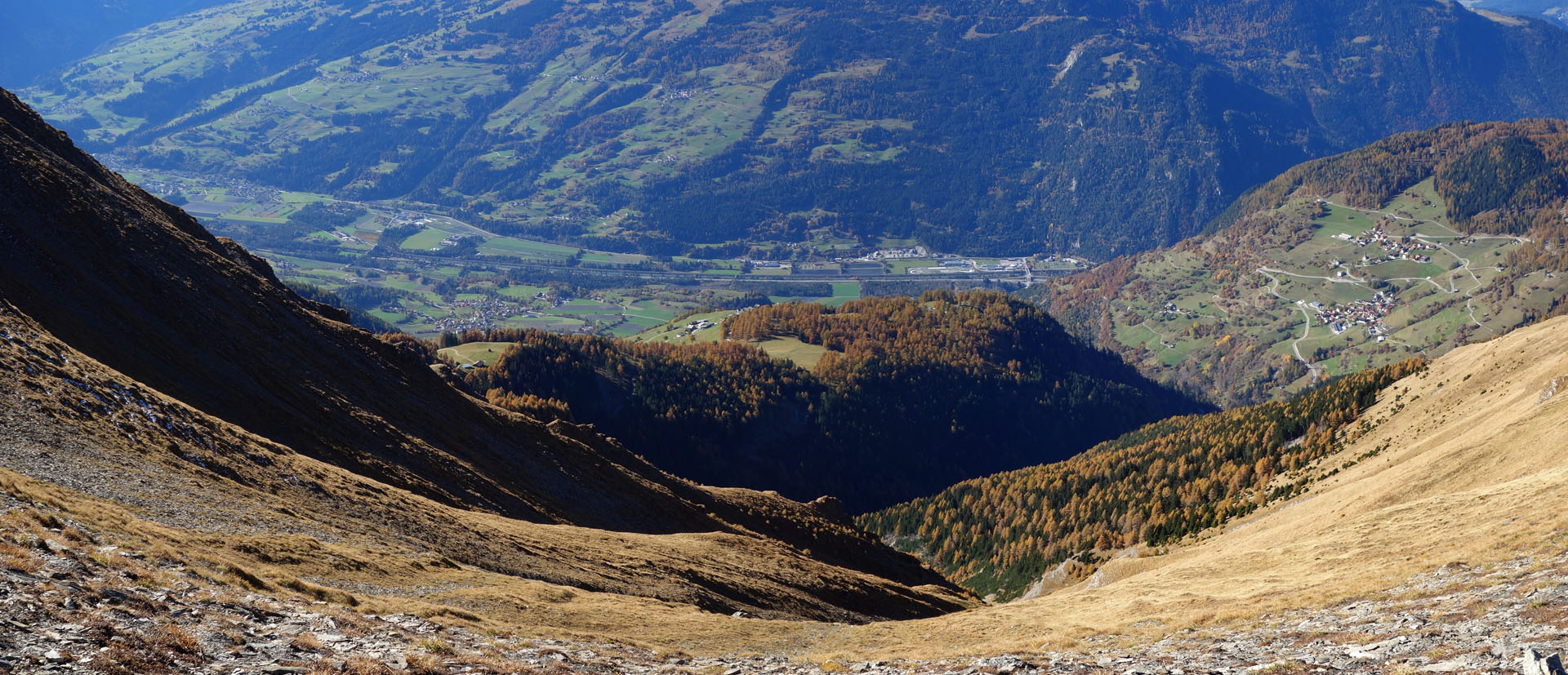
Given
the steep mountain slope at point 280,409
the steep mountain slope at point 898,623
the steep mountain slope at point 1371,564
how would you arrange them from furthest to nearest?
the steep mountain slope at point 280,409, the steep mountain slope at point 1371,564, the steep mountain slope at point 898,623

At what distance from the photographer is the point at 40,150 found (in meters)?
85.8

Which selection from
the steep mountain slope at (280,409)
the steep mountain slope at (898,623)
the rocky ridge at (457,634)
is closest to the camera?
the rocky ridge at (457,634)

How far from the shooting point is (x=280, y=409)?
74.8 meters

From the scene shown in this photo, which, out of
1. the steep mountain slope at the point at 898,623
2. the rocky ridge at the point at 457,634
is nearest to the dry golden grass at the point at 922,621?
the steep mountain slope at the point at 898,623

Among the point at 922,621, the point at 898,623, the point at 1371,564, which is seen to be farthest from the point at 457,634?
the point at 1371,564

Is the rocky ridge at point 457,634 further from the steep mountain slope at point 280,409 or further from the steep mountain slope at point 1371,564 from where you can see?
the steep mountain slope at point 280,409

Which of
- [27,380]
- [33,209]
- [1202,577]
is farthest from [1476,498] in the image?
[33,209]

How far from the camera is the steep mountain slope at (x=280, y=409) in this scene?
56.5 metres

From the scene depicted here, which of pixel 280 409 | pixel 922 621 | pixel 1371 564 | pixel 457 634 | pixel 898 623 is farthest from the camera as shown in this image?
pixel 280 409

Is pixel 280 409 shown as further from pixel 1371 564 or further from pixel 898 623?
pixel 1371 564

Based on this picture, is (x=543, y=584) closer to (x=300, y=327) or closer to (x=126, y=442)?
(x=126, y=442)

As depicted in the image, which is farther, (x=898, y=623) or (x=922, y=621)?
(x=922, y=621)

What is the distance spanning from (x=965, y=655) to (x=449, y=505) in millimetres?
47224

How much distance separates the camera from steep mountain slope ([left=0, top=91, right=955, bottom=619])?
56469mm
